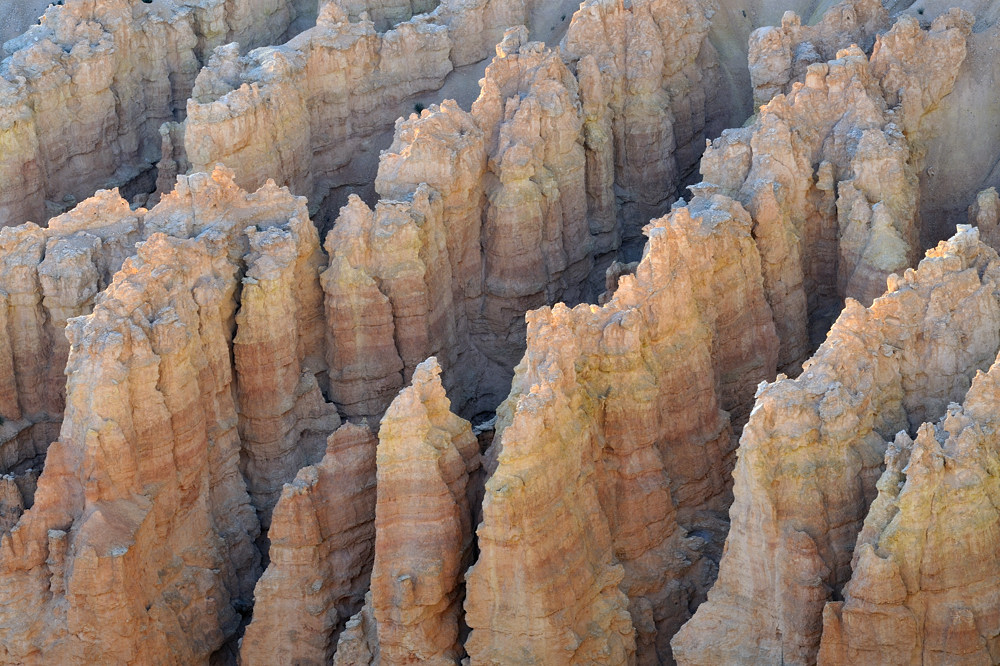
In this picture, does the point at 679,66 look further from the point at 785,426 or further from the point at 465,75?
the point at 785,426

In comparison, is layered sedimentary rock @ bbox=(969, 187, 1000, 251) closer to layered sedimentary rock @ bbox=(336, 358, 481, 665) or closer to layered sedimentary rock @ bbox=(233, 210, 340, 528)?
layered sedimentary rock @ bbox=(336, 358, 481, 665)

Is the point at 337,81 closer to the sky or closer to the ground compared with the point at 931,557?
closer to the sky

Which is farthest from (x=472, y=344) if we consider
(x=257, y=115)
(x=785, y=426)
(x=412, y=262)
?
(x=785, y=426)

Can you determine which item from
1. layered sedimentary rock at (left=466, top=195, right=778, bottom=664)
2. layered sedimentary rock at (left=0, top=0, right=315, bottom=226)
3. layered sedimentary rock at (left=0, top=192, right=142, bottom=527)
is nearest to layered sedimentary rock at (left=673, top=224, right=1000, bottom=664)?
layered sedimentary rock at (left=466, top=195, right=778, bottom=664)

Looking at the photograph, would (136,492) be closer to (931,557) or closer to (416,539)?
(416,539)

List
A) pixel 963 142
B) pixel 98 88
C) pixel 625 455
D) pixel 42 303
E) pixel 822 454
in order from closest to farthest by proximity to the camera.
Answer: pixel 822 454, pixel 625 455, pixel 42 303, pixel 963 142, pixel 98 88

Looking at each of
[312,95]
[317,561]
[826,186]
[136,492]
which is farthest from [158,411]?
[312,95]

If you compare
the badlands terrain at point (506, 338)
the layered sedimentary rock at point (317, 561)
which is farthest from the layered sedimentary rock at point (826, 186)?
the layered sedimentary rock at point (317, 561)

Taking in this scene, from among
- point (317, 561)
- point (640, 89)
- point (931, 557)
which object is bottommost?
point (931, 557)
